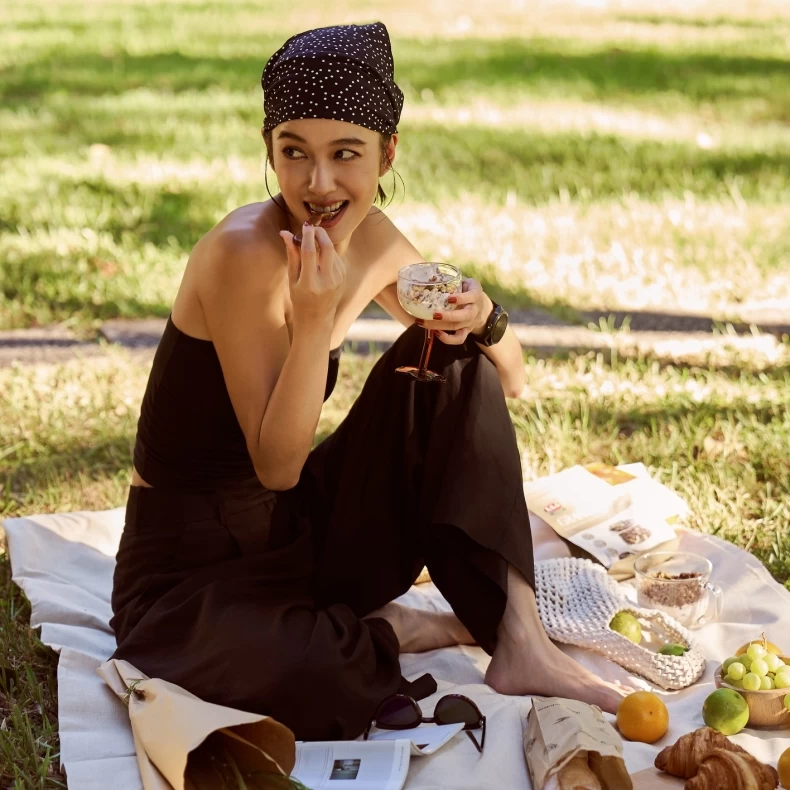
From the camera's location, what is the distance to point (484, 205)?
752 centimetres

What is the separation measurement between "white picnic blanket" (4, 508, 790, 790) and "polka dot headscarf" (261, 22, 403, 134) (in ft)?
4.88

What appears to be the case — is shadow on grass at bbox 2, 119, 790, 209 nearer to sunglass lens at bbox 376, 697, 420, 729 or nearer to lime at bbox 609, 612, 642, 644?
lime at bbox 609, 612, 642, 644

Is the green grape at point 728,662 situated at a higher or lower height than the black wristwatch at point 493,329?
lower

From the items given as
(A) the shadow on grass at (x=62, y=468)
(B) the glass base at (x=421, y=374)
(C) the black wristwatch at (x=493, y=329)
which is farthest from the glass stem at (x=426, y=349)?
(A) the shadow on grass at (x=62, y=468)

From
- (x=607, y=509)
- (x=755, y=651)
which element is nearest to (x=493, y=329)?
(x=607, y=509)

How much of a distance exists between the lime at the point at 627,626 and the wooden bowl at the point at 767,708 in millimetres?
410

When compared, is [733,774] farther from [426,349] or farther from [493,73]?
[493,73]

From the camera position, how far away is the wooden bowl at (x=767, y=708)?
306 centimetres

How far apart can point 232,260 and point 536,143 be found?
602 centimetres

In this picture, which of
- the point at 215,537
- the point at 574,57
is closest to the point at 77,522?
the point at 215,537

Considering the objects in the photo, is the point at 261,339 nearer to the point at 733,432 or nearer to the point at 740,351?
the point at 733,432

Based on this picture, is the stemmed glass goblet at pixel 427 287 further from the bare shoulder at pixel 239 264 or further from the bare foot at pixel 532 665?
the bare foot at pixel 532 665

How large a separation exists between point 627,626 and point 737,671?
0.41 m

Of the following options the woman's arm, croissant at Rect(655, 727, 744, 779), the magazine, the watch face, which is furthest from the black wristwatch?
croissant at Rect(655, 727, 744, 779)
